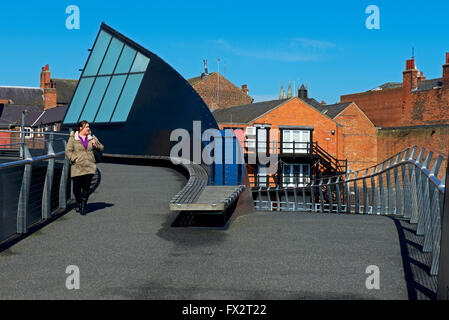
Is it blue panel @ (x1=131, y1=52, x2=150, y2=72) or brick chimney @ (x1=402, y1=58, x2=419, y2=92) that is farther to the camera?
brick chimney @ (x1=402, y1=58, x2=419, y2=92)

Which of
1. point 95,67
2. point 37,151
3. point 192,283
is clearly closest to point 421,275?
point 192,283

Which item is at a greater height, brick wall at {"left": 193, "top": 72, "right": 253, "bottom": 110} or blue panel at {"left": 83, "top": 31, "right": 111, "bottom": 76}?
brick wall at {"left": 193, "top": 72, "right": 253, "bottom": 110}

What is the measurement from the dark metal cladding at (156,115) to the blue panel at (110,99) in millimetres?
348

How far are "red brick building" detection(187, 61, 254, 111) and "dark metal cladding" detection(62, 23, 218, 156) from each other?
40786 millimetres

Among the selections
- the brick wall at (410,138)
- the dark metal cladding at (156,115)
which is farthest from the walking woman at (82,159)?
the brick wall at (410,138)

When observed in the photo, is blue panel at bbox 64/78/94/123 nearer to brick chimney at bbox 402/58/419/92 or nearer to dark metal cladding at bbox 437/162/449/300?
dark metal cladding at bbox 437/162/449/300

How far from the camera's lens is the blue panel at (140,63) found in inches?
765

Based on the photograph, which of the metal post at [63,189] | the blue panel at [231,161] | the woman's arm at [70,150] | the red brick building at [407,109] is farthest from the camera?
the red brick building at [407,109]

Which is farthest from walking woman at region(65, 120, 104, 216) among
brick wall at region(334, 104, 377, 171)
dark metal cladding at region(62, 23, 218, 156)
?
brick wall at region(334, 104, 377, 171)

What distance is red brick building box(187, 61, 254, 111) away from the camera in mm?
61469

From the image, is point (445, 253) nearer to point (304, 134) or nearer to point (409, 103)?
point (304, 134)

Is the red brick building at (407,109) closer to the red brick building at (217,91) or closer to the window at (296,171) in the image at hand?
the window at (296,171)

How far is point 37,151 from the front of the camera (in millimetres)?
10141

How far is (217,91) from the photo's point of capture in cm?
6275
